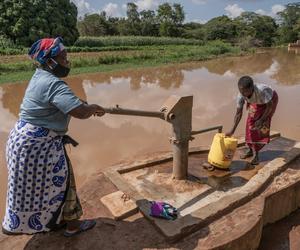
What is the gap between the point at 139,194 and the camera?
2912mm

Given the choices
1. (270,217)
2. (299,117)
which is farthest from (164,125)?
(270,217)

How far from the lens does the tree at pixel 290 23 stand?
42.6 meters

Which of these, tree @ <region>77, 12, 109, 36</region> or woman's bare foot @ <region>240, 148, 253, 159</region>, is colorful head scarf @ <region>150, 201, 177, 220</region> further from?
tree @ <region>77, 12, 109, 36</region>

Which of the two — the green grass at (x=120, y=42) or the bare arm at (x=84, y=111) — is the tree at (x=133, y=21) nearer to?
the green grass at (x=120, y=42)

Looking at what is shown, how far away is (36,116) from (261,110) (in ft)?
8.40

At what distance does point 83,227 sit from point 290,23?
50.5m

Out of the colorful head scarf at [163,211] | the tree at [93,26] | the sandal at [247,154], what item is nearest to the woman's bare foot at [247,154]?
the sandal at [247,154]

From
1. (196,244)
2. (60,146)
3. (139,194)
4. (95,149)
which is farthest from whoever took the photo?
(95,149)

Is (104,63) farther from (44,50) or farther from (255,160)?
(44,50)

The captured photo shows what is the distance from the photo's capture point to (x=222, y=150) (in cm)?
342

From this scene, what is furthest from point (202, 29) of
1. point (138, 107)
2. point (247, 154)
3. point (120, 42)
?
point (247, 154)

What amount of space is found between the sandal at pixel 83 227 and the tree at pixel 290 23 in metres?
44.9

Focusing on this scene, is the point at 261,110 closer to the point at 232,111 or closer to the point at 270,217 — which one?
the point at 270,217

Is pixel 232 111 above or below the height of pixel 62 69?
below
